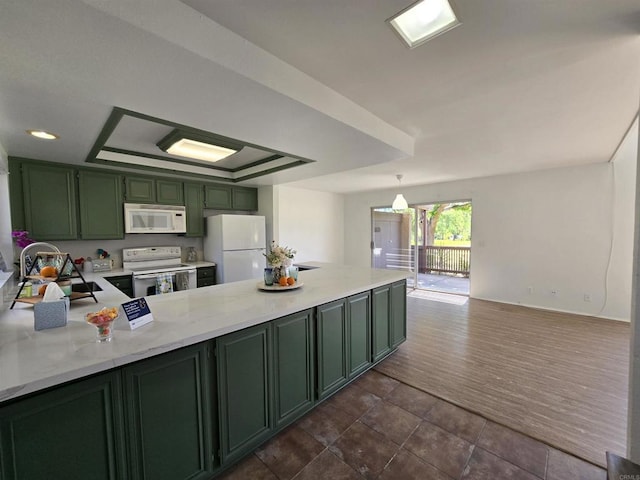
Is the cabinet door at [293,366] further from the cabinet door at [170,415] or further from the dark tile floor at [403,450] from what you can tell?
the cabinet door at [170,415]

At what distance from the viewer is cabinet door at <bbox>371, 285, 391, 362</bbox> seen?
8.46 feet

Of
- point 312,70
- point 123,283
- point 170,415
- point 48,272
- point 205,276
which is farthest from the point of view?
point 205,276

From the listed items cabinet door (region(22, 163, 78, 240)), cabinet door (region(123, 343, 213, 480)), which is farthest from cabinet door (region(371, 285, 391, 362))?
cabinet door (region(22, 163, 78, 240))

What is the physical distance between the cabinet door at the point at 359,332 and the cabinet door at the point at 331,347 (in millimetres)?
82

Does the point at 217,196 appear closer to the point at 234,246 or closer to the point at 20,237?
the point at 234,246

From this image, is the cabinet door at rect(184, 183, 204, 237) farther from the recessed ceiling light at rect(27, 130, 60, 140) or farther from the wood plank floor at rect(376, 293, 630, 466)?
the wood plank floor at rect(376, 293, 630, 466)

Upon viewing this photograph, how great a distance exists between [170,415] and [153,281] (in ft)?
9.09

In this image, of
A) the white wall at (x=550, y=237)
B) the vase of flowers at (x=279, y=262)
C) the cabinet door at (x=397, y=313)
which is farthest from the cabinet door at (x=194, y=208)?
the white wall at (x=550, y=237)

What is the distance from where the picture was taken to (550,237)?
4375 millimetres

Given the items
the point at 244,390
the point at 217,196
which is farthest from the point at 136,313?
the point at 217,196

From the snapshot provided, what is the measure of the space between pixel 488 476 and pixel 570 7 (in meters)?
2.40

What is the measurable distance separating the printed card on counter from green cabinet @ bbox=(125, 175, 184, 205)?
9.89 ft

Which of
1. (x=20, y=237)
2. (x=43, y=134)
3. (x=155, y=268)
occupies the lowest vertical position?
(x=155, y=268)

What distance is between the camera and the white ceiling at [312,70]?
1.16 m
